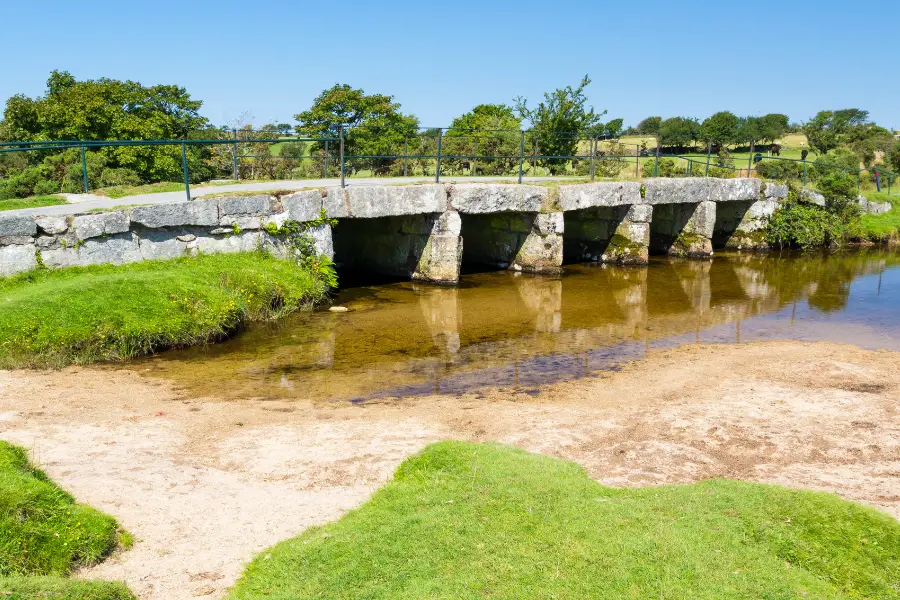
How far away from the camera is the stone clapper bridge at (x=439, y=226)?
14.4 m

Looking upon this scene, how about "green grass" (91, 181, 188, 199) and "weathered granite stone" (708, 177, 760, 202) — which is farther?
"weathered granite stone" (708, 177, 760, 202)

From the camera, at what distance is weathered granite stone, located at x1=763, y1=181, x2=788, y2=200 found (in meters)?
26.5

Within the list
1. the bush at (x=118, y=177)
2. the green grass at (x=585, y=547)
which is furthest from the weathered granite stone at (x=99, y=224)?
the green grass at (x=585, y=547)

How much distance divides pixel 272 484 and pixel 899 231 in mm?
30719

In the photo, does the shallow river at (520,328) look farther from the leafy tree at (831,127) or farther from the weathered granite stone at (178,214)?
the leafy tree at (831,127)

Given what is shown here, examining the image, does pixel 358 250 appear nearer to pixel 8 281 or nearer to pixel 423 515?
pixel 8 281

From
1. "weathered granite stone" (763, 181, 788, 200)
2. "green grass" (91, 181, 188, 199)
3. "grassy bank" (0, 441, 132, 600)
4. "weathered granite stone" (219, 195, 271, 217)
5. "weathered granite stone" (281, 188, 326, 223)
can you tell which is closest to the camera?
"grassy bank" (0, 441, 132, 600)

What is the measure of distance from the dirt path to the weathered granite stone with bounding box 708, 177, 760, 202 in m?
13.7

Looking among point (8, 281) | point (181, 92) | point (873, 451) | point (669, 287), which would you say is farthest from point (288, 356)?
point (181, 92)

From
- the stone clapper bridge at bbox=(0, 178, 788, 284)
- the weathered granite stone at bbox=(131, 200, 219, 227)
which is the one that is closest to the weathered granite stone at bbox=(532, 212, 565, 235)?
the stone clapper bridge at bbox=(0, 178, 788, 284)

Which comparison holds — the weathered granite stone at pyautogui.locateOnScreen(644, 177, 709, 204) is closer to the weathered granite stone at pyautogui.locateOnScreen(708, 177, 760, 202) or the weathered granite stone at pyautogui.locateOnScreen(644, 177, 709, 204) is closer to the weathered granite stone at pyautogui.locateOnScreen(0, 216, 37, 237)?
the weathered granite stone at pyautogui.locateOnScreen(708, 177, 760, 202)

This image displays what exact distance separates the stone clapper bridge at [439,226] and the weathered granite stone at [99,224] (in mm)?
19

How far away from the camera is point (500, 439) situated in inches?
329

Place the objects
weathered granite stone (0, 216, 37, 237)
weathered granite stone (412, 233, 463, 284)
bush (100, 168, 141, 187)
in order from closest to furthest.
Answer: weathered granite stone (0, 216, 37, 237) < weathered granite stone (412, 233, 463, 284) < bush (100, 168, 141, 187)
